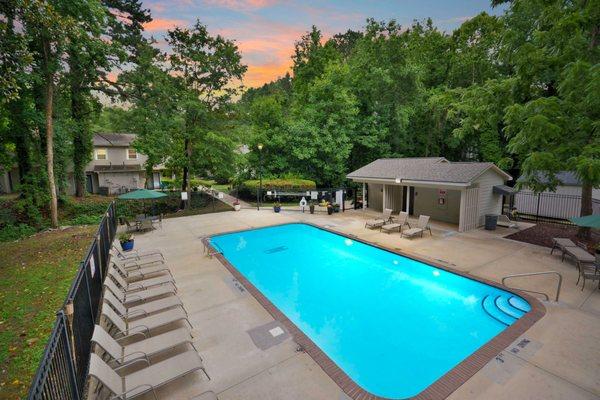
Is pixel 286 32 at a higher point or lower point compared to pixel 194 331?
higher

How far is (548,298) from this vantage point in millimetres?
7508

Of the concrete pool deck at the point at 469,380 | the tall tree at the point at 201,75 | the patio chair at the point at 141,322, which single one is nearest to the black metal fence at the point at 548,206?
the concrete pool deck at the point at 469,380

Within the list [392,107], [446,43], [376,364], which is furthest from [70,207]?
[446,43]

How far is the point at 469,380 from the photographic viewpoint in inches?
192

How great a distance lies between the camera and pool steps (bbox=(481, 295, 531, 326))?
7148 mm

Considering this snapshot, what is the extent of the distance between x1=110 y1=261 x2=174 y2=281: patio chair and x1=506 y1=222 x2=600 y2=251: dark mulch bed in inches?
599

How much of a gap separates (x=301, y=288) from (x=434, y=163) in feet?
43.1

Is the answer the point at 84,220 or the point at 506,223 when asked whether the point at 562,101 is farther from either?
the point at 84,220

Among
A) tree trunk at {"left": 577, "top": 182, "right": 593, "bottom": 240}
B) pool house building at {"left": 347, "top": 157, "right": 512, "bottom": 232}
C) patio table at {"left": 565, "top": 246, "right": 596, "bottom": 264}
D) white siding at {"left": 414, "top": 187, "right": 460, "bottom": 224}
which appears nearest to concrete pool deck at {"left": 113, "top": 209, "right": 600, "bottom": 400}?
patio table at {"left": 565, "top": 246, "right": 596, "bottom": 264}

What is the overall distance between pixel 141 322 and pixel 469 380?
646cm

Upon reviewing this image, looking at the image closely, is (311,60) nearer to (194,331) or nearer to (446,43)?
(446,43)

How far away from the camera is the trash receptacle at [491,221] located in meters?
14.6

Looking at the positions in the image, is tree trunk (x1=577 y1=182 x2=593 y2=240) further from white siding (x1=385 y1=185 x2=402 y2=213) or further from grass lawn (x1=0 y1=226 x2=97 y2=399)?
grass lawn (x1=0 y1=226 x2=97 y2=399)

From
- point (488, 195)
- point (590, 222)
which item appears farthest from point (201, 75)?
point (590, 222)
